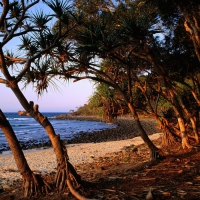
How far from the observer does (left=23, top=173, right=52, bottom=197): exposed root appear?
5078 millimetres

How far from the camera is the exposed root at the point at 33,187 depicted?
508 cm

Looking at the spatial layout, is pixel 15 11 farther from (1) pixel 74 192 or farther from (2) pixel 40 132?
(2) pixel 40 132

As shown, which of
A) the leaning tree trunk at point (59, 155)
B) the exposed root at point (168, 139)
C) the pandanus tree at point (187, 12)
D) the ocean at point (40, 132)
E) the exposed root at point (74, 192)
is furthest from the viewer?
the ocean at point (40, 132)

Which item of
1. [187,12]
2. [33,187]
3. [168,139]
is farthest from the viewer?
[168,139]

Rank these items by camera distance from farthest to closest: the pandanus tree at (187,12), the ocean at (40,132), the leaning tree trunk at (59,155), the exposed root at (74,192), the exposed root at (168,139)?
the ocean at (40,132) < the exposed root at (168,139) < the pandanus tree at (187,12) < the leaning tree trunk at (59,155) < the exposed root at (74,192)

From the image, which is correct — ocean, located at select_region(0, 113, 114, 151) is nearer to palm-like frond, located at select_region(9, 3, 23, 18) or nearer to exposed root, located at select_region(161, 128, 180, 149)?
exposed root, located at select_region(161, 128, 180, 149)

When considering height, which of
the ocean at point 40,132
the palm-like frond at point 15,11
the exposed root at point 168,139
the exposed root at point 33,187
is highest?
the palm-like frond at point 15,11

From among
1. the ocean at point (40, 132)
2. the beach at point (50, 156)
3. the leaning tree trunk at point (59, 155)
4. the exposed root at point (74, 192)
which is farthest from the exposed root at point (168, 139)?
the ocean at point (40, 132)

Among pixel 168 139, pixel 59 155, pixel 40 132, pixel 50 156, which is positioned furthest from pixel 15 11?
pixel 40 132

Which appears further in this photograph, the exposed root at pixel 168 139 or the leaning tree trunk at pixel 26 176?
the exposed root at pixel 168 139

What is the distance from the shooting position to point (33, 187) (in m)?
5.09

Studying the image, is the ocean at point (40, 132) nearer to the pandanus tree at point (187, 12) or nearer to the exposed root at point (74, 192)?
the pandanus tree at point (187, 12)

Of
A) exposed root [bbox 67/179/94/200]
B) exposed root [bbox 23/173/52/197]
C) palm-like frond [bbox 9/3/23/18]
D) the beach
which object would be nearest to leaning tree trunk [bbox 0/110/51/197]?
exposed root [bbox 23/173/52/197]

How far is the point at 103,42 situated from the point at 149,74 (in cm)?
413
